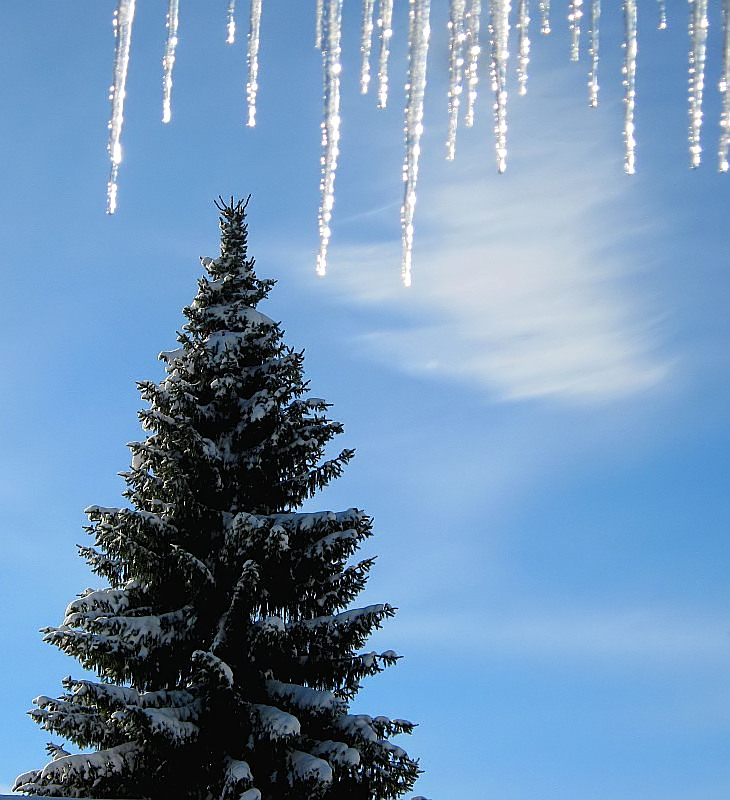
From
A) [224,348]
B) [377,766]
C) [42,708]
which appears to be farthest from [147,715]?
[224,348]

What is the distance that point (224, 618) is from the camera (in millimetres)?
10031

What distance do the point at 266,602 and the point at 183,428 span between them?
102 inches

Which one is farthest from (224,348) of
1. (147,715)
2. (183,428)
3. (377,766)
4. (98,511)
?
(377,766)

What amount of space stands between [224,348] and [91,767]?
5890mm

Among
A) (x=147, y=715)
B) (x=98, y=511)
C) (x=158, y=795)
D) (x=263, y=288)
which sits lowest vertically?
(x=158, y=795)

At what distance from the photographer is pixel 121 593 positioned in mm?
10516

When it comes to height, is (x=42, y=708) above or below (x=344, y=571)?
below

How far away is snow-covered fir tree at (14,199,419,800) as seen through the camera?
9133 mm

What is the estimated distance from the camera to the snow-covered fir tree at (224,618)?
9.13 metres

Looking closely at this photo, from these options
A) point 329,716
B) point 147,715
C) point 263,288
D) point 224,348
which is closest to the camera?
point 147,715

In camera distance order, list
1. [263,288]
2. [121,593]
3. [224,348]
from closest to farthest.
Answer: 1. [121,593]
2. [224,348]
3. [263,288]

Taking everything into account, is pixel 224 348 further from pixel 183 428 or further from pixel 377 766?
pixel 377 766

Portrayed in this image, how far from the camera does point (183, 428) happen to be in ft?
35.8

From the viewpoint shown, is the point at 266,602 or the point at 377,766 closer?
the point at 377,766
